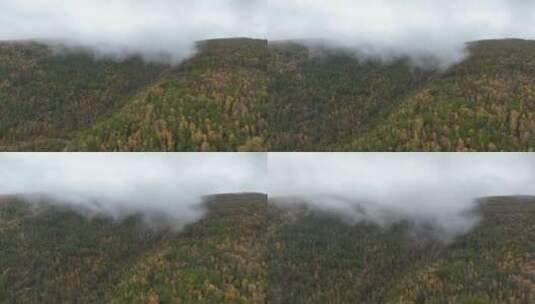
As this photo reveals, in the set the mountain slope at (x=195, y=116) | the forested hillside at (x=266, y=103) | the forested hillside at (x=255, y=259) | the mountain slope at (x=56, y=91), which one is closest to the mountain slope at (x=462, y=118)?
the forested hillside at (x=266, y=103)

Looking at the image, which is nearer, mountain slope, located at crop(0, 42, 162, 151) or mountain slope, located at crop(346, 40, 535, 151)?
mountain slope, located at crop(346, 40, 535, 151)

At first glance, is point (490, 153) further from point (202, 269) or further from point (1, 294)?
point (1, 294)

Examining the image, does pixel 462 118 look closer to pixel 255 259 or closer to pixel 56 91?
pixel 255 259

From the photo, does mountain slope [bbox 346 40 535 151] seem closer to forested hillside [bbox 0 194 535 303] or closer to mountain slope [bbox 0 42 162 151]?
forested hillside [bbox 0 194 535 303]

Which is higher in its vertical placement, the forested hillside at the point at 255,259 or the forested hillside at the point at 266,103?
the forested hillside at the point at 266,103

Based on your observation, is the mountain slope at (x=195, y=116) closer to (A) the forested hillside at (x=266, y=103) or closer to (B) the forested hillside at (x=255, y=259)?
(A) the forested hillside at (x=266, y=103)

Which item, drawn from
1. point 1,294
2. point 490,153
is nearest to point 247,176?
point 490,153

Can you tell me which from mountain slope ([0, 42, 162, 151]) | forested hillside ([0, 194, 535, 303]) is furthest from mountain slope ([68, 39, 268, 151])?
forested hillside ([0, 194, 535, 303])
